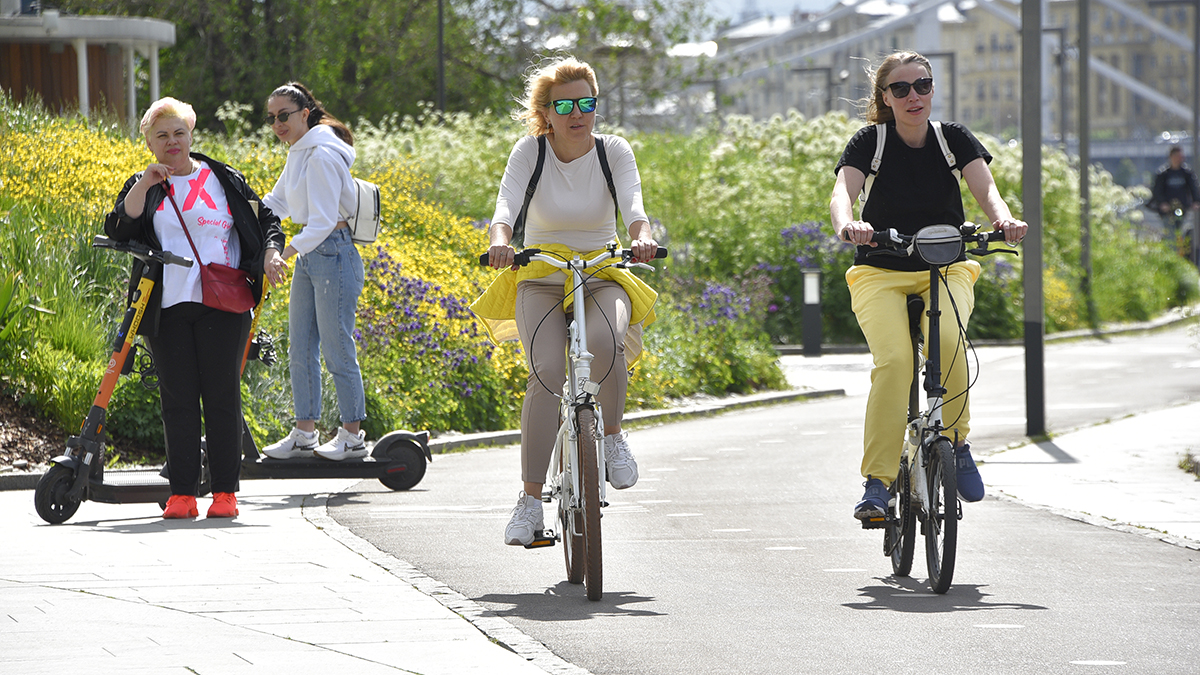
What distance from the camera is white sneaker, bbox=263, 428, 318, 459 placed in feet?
26.6

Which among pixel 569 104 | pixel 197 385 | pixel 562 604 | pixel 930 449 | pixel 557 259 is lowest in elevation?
pixel 562 604

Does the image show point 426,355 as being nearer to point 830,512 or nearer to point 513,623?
point 830,512

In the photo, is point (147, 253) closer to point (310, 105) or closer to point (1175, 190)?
point (310, 105)

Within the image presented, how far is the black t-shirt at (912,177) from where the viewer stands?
233 inches

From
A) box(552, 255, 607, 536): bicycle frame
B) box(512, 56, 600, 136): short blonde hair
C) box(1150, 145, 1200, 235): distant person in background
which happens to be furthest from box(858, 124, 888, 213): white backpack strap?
box(1150, 145, 1200, 235): distant person in background

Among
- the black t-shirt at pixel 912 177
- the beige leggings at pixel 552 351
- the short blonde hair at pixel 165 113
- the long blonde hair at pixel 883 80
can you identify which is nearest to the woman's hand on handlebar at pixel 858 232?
the black t-shirt at pixel 912 177

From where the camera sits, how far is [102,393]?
7086 millimetres

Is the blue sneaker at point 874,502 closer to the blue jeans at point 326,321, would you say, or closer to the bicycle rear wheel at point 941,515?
the bicycle rear wheel at point 941,515

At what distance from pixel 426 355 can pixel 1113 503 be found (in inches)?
201

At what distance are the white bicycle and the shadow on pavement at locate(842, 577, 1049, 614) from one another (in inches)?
35.0

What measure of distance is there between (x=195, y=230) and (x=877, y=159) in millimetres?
3047

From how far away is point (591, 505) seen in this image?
5234 millimetres

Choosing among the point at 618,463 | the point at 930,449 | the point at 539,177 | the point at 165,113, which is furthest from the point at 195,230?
the point at 930,449

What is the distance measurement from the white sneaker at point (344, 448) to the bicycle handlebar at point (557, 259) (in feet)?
9.40
